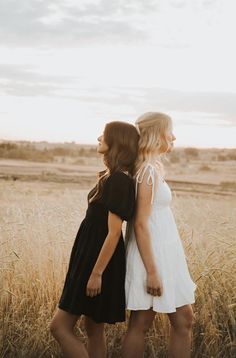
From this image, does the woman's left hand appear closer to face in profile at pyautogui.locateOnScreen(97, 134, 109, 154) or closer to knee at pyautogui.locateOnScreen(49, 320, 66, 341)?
knee at pyautogui.locateOnScreen(49, 320, 66, 341)

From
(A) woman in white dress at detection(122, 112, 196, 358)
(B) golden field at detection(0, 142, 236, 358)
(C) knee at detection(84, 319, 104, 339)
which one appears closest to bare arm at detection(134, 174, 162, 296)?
(A) woman in white dress at detection(122, 112, 196, 358)

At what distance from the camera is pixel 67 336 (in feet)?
11.5

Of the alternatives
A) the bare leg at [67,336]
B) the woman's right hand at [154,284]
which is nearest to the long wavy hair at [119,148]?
the woman's right hand at [154,284]

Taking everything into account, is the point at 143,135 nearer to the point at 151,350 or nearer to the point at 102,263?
the point at 102,263

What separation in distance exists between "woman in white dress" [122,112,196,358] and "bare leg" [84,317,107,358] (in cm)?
26

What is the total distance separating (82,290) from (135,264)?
0.35 m

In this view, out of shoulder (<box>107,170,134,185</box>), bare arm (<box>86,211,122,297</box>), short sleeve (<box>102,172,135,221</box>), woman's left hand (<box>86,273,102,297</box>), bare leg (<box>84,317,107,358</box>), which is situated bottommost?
bare leg (<box>84,317,107,358</box>)

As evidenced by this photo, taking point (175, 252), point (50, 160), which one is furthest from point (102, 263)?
point (50, 160)

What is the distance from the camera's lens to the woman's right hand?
3.44 meters

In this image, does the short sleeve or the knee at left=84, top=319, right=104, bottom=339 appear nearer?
the short sleeve

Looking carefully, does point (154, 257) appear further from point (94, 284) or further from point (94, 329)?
point (94, 329)

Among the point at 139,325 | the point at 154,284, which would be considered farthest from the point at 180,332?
the point at 154,284

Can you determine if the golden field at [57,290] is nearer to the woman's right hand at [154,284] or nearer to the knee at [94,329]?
the knee at [94,329]

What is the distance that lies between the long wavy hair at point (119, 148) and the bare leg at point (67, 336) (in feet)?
2.40
